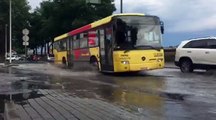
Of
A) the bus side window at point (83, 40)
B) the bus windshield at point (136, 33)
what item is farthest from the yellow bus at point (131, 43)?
the bus side window at point (83, 40)

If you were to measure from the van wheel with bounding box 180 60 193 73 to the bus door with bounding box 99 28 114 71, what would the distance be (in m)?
4.31

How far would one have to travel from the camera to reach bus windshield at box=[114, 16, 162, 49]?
22000 mm

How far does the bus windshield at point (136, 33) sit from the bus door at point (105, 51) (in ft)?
2.43

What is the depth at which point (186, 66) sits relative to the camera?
81.1 ft

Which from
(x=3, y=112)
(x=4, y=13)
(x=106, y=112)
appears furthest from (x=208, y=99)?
(x=4, y=13)

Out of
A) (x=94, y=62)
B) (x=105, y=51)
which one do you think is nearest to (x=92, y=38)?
(x=94, y=62)

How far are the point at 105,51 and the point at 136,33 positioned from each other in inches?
83.1

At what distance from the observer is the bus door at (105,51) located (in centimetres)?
2270

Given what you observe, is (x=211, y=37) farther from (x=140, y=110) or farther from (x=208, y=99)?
(x=140, y=110)

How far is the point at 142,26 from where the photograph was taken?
22328 millimetres

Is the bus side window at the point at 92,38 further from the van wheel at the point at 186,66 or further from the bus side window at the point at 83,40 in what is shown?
the van wheel at the point at 186,66

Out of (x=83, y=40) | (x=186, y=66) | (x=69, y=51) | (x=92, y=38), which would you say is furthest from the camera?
(x=69, y=51)

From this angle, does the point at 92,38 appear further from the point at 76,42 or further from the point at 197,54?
the point at 197,54

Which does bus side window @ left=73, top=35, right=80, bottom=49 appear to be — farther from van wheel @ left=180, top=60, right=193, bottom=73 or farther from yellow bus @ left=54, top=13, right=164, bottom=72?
van wheel @ left=180, top=60, right=193, bottom=73
